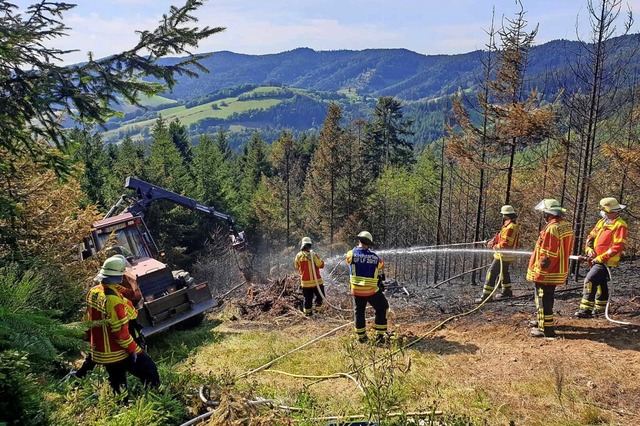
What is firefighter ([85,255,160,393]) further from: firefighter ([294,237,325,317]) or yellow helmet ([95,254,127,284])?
firefighter ([294,237,325,317])

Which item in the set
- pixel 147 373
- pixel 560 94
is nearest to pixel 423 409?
pixel 147 373

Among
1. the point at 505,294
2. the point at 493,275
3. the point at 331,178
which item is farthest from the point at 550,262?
the point at 331,178

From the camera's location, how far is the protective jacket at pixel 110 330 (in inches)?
220

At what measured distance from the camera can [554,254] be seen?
734 centimetres

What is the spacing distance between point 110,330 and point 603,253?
7744 millimetres

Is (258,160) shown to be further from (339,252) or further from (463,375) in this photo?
(463,375)

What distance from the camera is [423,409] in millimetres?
5402

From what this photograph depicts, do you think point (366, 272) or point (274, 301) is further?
point (274, 301)

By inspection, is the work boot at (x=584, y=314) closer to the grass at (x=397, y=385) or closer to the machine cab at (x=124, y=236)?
the grass at (x=397, y=385)

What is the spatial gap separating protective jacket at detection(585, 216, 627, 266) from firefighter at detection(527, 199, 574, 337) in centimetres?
85

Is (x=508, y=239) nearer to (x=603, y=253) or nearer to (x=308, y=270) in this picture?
(x=603, y=253)

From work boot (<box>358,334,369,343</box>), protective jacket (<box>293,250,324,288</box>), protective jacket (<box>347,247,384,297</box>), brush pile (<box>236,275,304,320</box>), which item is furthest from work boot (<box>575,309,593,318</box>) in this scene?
brush pile (<box>236,275,304,320</box>)

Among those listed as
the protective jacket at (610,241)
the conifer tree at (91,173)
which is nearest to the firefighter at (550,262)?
the protective jacket at (610,241)

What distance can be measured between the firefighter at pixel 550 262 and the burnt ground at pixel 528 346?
1.30 ft
